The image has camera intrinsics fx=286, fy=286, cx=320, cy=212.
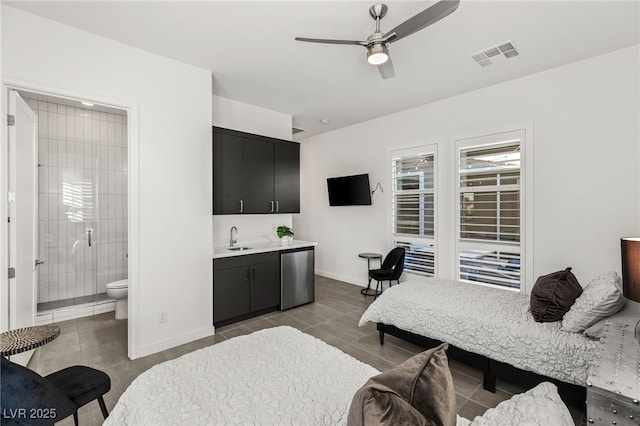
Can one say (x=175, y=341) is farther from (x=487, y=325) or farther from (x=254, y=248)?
(x=487, y=325)

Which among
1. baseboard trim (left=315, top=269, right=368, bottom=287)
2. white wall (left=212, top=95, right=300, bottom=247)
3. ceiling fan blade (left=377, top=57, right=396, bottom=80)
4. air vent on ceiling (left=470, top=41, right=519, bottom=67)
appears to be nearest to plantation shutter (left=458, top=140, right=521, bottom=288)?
air vent on ceiling (left=470, top=41, right=519, bottom=67)

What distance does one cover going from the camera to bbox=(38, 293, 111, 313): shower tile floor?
3.68 m

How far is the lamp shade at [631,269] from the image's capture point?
1.63m

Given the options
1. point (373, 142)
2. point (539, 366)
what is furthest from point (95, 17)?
point (539, 366)

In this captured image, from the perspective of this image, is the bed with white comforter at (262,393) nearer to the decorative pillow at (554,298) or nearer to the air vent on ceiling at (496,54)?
the decorative pillow at (554,298)

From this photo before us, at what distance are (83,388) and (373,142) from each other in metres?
4.76

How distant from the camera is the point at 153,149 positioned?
2857 mm

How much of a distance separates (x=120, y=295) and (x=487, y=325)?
4.04 m

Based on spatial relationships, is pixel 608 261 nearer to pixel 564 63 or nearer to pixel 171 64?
pixel 564 63

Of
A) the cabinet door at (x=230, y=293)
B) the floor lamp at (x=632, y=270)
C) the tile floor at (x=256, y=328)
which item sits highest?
the floor lamp at (x=632, y=270)

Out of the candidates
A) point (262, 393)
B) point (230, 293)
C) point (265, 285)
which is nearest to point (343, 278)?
point (265, 285)

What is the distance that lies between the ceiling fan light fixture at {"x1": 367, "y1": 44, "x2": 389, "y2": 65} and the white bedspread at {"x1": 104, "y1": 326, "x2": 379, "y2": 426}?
211 centimetres

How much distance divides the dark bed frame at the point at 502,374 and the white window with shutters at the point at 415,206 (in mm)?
1834

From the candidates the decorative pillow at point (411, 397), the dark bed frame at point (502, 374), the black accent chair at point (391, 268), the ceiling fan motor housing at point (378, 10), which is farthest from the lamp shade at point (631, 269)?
the black accent chair at point (391, 268)
